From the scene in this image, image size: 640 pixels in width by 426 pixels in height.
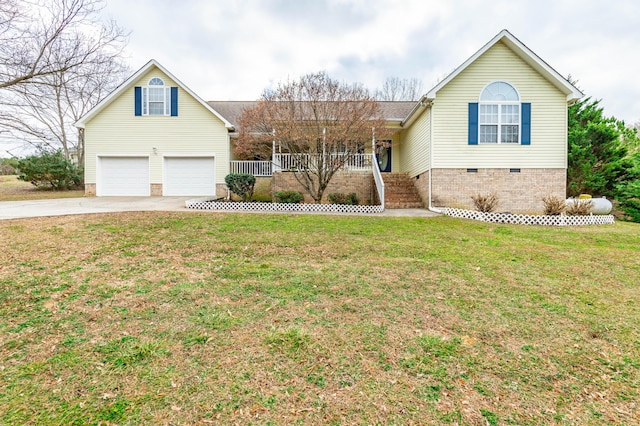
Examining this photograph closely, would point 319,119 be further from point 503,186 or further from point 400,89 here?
point 400,89

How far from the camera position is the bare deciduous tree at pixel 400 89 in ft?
109

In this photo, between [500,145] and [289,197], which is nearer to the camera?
[500,145]

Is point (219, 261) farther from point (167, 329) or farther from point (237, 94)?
point (237, 94)

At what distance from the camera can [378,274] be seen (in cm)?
470

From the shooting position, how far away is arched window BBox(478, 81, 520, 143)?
488 inches

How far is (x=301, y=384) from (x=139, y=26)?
19.8 m

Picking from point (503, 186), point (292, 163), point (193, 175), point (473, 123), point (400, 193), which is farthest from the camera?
point (193, 175)

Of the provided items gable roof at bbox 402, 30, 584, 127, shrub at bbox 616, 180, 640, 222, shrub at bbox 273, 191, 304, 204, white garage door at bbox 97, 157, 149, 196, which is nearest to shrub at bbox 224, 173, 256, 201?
shrub at bbox 273, 191, 304, 204

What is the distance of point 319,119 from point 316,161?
63.3 inches

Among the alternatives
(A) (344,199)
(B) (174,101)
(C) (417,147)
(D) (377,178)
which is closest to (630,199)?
(C) (417,147)

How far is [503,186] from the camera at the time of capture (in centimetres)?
1251

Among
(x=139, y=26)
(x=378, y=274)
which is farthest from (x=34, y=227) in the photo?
(x=139, y=26)

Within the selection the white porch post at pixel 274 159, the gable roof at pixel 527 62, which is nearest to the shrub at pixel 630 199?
the gable roof at pixel 527 62

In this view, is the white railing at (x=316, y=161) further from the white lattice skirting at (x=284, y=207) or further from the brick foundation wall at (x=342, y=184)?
the white lattice skirting at (x=284, y=207)
